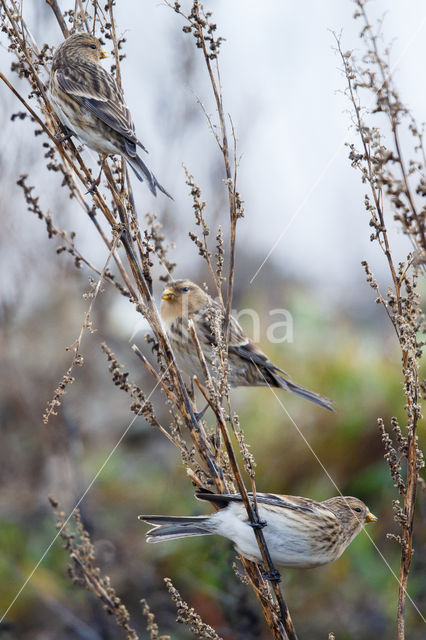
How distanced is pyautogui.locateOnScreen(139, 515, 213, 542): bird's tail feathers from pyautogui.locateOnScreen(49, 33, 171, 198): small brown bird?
121cm

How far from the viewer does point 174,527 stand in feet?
7.08

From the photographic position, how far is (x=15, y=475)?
5.77 meters

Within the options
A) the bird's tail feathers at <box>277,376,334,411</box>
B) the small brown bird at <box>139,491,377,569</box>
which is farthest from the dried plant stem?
the bird's tail feathers at <box>277,376,334,411</box>

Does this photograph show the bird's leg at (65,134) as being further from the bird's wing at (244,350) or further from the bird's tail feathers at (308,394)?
the bird's tail feathers at (308,394)

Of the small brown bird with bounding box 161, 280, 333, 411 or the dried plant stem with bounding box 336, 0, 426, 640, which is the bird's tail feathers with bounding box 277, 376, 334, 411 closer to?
the small brown bird with bounding box 161, 280, 333, 411

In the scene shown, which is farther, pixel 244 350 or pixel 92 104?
pixel 244 350

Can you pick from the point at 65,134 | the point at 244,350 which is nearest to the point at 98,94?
the point at 65,134

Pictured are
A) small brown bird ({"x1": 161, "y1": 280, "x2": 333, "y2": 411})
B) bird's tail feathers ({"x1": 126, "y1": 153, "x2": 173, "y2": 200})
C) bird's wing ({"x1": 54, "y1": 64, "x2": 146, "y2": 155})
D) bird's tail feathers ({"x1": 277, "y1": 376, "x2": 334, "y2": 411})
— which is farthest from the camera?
small brown bird ({"x1": 161, "y1": 280, "x2": 333, "y2": 411})

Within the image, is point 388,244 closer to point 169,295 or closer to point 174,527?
point 174,527

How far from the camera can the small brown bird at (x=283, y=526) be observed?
2109 millimetres

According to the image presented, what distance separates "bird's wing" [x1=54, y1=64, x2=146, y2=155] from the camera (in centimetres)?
281

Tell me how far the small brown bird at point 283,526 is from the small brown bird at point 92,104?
1.22 m

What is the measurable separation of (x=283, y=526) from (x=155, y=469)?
3.74 meters

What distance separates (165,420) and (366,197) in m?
4.63
